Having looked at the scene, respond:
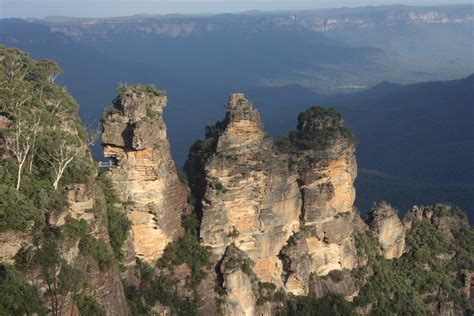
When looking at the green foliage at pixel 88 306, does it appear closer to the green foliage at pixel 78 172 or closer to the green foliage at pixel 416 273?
the green foliage at pixel 78 172

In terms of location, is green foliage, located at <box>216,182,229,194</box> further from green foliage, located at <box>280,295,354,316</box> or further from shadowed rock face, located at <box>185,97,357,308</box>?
green foliage, located at <box>280,295,354,316</box>

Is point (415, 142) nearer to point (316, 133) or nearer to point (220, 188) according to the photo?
point (316, 133)

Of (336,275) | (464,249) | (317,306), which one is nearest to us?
(317,306)

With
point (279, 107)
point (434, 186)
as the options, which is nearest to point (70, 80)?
point (279, 107)

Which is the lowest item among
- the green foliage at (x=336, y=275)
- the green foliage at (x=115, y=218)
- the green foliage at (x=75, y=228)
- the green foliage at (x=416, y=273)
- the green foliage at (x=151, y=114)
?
the green foliage at (x=416, y=273)

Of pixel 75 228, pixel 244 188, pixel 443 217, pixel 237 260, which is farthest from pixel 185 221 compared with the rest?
pixel 443 217

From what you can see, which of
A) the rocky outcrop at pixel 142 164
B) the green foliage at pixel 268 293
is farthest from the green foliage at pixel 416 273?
the rocky outcrop at pixel 142 164

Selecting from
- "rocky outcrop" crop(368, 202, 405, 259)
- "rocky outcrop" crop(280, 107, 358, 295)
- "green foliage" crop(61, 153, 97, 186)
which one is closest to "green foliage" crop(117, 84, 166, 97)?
"green foliage" crop(61, 153, 97, 186)

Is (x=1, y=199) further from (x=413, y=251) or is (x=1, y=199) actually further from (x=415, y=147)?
(x=415, y=147)
